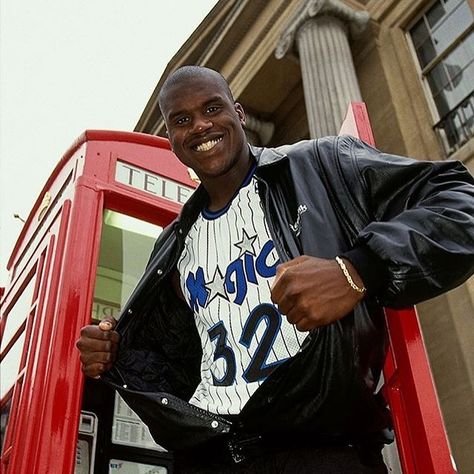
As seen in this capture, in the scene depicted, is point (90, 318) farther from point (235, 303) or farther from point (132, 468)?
point (235, 303)

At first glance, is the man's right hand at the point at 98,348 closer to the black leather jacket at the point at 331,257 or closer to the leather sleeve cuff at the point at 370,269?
the black leather jacket at the point at 331,257

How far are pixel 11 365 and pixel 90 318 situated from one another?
821mm

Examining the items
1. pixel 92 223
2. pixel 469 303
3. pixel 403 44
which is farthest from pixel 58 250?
pixel 403 44

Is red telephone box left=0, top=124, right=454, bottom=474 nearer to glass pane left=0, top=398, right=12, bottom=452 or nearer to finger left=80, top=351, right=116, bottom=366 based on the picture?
glass pane left=0, top=398, right=12, bottom=452

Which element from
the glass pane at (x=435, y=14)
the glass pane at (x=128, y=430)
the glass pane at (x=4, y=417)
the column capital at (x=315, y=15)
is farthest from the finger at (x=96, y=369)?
the glass pane at (x=435, y=14)

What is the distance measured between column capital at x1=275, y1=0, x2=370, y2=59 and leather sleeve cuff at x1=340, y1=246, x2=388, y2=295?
8.29 meters

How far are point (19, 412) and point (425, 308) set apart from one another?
5285 mm

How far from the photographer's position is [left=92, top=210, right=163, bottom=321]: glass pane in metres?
3.29

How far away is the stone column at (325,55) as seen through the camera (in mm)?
7449

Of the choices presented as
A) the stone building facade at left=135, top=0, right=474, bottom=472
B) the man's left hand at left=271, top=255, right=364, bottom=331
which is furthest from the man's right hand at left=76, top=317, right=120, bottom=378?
the stone building facade at left=135, top=0, right=474, bottom=472

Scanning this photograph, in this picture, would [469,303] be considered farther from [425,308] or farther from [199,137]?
[199,137]

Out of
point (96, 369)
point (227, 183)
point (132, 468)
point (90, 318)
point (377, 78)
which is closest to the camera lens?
point (96, 369)

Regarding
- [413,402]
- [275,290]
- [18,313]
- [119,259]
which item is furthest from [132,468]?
[275,290]

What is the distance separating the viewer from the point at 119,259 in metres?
3.54
